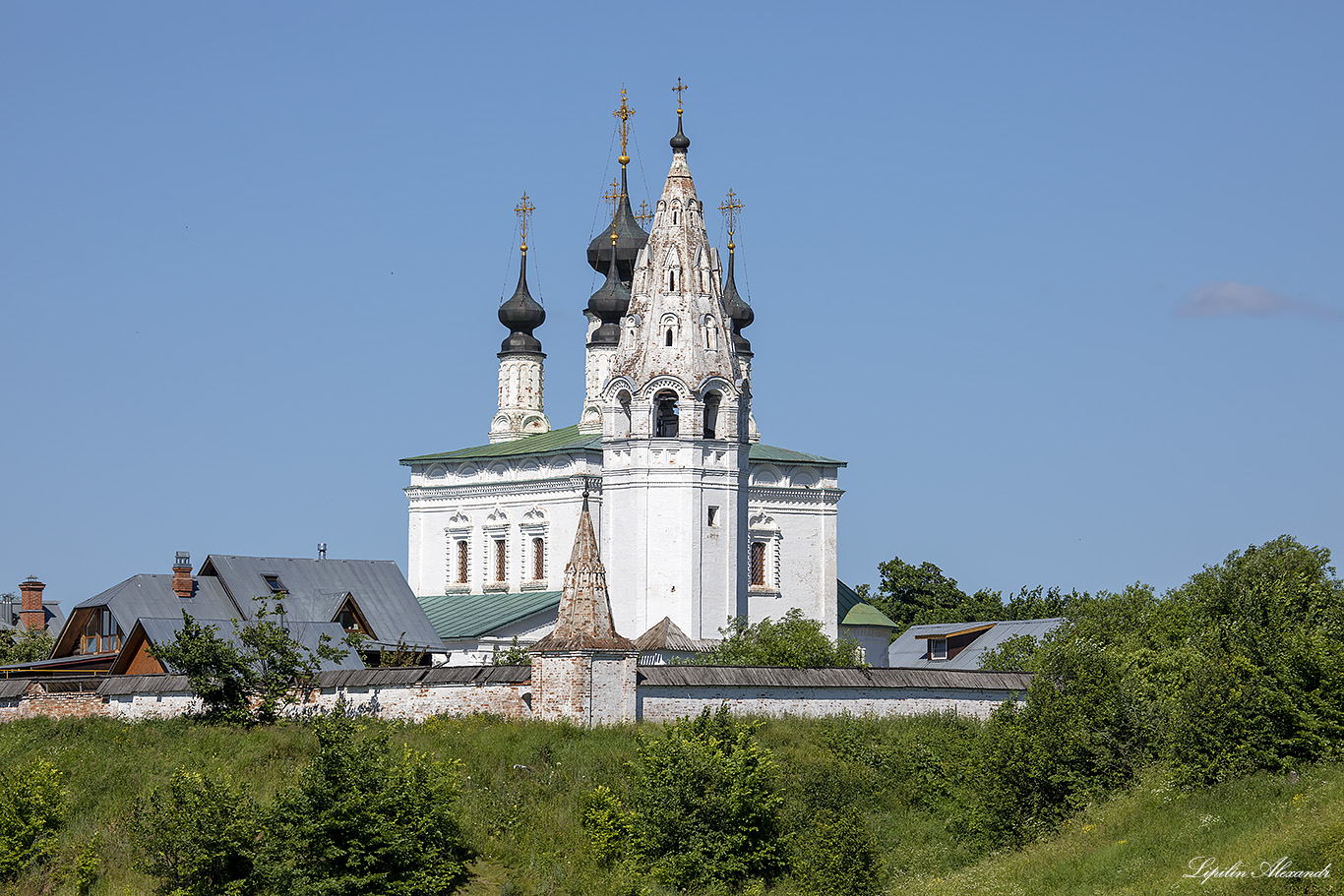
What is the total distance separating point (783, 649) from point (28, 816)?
1541cm

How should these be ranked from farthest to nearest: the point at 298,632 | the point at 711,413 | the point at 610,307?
Result: the point at 610,307, the point at 711,413, the point at 298,632

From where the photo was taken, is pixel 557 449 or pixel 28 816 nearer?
pixel 28 816

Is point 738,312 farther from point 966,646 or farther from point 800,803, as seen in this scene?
point 800,803

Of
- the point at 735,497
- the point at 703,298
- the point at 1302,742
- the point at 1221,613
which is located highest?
the point at 703,298

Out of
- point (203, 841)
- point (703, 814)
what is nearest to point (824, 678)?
point (703, 814)

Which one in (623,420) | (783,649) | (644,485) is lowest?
(783,649)

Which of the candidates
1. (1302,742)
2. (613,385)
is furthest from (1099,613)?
(1302,742)

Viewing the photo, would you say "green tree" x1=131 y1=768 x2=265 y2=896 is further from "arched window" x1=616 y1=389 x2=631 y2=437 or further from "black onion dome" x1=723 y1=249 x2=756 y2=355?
"black onion dome" x1=723 y1=249 x2=756 y2=355

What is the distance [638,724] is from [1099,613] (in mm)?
13839

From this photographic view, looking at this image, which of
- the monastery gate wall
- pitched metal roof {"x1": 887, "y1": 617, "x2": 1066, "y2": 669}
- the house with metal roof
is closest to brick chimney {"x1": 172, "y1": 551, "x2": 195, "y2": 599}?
the house with metal roof

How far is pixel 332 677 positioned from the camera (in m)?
29.6

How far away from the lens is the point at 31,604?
59062 millimetres

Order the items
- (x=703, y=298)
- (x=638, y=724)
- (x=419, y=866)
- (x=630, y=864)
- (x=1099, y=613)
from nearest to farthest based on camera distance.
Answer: (x=419, y=866) → (x=630, y=864) → (x=638, y=724) → (x=1099, y=613) → (x=703, y=298)

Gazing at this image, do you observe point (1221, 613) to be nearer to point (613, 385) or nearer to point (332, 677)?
point (332, 677)
